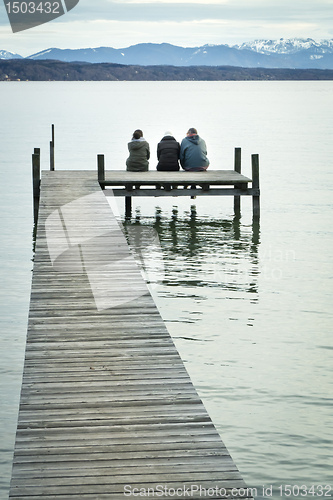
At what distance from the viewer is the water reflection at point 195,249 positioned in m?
15.0

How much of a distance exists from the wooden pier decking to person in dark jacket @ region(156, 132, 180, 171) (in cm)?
1137

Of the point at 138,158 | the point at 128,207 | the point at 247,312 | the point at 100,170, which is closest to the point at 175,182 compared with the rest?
the point at 100,170

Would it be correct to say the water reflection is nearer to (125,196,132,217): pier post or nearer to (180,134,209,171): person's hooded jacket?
(125,196,132,217): pier post

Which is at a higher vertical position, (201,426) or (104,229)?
(104,229)

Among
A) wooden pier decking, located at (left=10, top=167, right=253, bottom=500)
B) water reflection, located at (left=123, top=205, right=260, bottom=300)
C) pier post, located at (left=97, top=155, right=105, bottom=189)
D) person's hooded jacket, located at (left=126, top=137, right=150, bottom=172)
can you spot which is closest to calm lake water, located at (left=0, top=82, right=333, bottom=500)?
water reflection, located at (left=123, top=205, right=260, bottom=300)

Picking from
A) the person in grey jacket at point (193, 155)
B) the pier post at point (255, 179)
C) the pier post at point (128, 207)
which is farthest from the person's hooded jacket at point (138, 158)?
the pier post at point (255, 179)

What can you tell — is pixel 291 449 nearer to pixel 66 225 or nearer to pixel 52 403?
pixel 52 403

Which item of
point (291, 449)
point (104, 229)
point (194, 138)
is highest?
point (194, 138)

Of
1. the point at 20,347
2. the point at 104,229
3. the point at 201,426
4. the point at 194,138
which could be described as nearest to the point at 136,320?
the point at 201,426

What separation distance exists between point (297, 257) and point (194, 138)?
4.90m

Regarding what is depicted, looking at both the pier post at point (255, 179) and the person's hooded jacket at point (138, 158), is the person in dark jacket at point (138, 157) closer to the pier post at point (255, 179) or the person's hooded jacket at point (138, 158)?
the person's hooded jacket at point (138, 158)

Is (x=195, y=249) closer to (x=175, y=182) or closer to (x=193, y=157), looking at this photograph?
(x=175, y=182)

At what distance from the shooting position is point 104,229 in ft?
43.1

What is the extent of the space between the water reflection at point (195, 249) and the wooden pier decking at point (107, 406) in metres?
4.93
